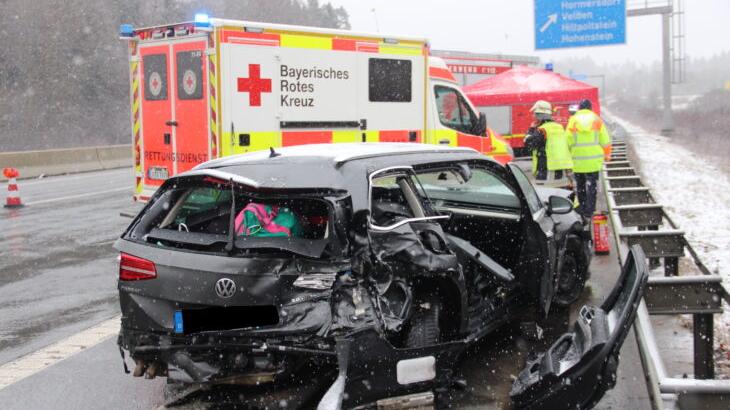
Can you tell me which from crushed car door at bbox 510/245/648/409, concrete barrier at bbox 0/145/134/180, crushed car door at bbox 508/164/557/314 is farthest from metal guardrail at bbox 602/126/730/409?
concrete barrier at bbox 0/145/134/180

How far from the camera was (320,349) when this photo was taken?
3.76 metres

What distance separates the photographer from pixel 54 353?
576 cm

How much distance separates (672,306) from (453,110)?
27.2ft

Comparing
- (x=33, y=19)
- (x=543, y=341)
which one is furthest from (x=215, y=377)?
(x=33, y=19)

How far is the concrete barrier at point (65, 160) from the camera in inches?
821

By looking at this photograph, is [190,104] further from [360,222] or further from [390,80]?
[360,222]

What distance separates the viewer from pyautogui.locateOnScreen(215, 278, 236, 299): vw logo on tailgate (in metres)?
3.86

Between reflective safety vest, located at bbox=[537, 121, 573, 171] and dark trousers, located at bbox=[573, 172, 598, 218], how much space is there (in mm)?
235

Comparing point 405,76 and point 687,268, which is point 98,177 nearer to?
point 405,76

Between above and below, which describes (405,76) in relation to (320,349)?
above

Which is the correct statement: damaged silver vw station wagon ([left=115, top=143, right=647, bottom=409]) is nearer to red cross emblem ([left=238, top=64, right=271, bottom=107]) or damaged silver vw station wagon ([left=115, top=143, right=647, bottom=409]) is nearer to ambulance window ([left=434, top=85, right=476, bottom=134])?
red cross emblem ([left=238, top=64, right=271, bottom=107])

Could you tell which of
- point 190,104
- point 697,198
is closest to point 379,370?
point 190,104

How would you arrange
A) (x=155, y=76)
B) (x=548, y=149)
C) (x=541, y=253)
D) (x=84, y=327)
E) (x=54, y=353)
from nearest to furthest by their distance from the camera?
(x=541, y=253) < (x=54, y=353) < (x=84, y=327) < (x=155, y=76) < (x=548, y=149)

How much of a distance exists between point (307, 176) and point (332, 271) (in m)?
0.56
